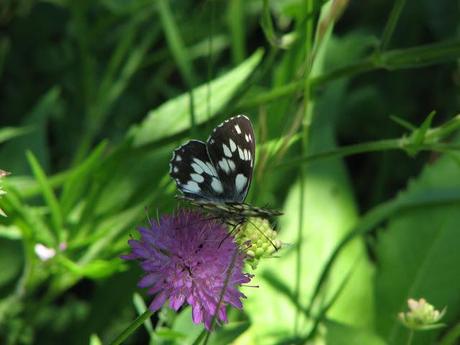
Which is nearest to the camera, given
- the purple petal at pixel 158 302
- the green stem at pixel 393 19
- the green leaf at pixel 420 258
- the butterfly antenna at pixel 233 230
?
the purple petal at pixel 158 302

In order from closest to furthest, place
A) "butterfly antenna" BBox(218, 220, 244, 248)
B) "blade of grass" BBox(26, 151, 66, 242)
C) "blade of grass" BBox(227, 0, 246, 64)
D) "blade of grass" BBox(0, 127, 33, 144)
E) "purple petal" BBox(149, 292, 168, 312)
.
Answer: "purple petal" BBox(149, 292, 168, 312), "butterfly antenna" BBox(218, 220, 244, 248), "blade of grass" BBox(26, 151, 66, 242), "blade of grass" BBox(0, 127, 33, 144), "blade of grass" BBox(227, 0, 246, 64)

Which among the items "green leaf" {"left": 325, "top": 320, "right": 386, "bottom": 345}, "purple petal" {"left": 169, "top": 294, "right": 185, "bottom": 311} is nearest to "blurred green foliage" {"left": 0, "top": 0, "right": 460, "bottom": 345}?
"green leaf" {"left": 325, "top": 320, "right": 386, "bottom": 345}

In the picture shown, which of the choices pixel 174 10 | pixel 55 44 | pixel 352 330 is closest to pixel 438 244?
pixel 352 330

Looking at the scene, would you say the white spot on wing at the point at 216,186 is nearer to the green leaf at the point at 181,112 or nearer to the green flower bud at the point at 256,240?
the green flower bud at the point at 256,240

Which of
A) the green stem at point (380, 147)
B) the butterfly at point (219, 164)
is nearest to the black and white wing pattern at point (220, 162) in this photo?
the butterfly at point (219, 164)

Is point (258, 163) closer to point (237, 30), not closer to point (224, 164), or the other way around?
point (224, 164)

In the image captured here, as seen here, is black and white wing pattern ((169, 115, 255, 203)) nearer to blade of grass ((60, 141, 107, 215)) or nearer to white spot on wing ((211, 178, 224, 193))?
white spot on wing ((211, 178, 224, 193))

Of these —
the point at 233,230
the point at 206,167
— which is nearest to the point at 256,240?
the point at 233,230

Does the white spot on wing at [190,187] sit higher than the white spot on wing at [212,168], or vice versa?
the white spot on wing at [212,168]
